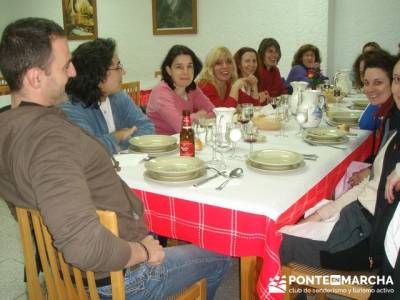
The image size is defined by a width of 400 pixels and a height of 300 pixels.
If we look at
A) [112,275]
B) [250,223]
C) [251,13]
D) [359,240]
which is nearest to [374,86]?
[359,240]

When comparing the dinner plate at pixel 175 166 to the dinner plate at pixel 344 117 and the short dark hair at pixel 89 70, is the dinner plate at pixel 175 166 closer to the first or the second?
the short dark hair at pixel 89 70

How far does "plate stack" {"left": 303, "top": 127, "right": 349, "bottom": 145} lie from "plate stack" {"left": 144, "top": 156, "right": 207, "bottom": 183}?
724 millimetres

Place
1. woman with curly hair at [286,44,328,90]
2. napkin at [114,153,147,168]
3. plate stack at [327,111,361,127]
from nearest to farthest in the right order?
napkin at [114,153,147,168] → plate stack at [327,111,361,127] → woman with curly hair at [286,44,328,90]

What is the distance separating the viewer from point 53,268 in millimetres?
1049

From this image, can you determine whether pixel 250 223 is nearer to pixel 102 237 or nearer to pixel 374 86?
pixel 102 237

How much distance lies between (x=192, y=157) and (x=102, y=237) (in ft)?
2.44

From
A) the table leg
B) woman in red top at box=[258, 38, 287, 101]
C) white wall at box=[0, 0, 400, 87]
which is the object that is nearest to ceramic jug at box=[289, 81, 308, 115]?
the table leg

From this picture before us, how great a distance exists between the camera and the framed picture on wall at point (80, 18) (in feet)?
22.0

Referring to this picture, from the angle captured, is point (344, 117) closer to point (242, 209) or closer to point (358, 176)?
point (358, 176)

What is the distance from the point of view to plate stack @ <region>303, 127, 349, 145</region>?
1.92 m

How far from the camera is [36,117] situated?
91 centimetres

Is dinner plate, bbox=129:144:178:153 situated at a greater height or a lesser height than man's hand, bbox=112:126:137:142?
lesser

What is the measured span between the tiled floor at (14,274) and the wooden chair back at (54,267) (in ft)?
3.15

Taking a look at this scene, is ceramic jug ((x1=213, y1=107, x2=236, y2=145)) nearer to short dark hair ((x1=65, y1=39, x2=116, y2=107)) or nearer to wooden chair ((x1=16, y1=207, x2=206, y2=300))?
short dark hair ((x1=65, y1=39, x2=116, y2=107))
